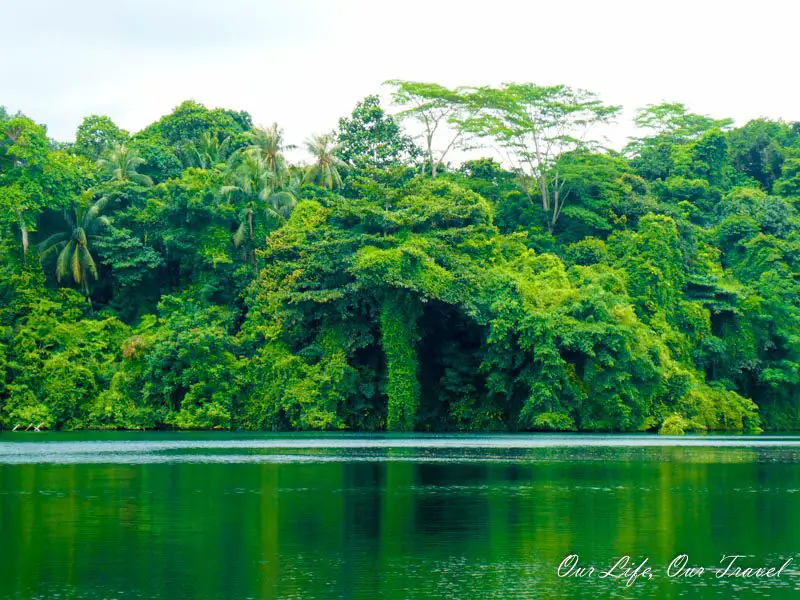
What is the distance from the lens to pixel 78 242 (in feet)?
170

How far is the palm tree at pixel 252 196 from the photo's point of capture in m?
52.1

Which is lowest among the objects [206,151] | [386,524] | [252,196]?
[386,524]

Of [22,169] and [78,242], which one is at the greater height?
[22,169]

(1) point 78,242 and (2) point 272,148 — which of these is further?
(2) point 272,148

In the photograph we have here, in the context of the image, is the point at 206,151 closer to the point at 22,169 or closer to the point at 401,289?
the point at 22,169

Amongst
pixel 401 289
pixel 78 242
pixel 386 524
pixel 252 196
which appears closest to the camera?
pixel 386 524

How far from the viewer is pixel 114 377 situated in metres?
48.1

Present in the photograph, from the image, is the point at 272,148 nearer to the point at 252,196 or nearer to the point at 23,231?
the point at 252,196

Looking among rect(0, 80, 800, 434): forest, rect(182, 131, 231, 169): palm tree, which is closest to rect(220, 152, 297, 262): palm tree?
rect(0, 80, 800, 434): forest

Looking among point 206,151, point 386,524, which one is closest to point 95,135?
point 206,151

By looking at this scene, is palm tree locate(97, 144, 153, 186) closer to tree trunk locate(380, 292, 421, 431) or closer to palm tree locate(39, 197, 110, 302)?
palm tree locate(39, 197, 110, 302)

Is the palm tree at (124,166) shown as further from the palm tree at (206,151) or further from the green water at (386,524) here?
the green water at (386,524)

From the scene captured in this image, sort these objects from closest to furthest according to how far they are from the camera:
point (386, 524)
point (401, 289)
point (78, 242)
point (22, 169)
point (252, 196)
Answer: point (386, 524) → point (401, 289) → point (22, 169) → point (78, 242) → point (252, 196)

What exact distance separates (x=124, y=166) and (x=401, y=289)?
748 inches
